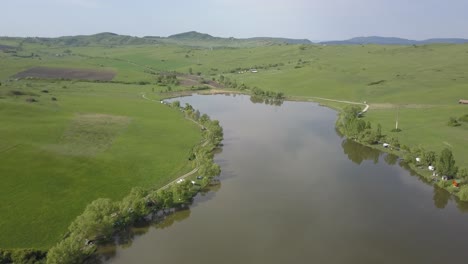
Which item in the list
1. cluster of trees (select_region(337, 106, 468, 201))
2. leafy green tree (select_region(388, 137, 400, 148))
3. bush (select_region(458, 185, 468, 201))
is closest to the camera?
bush (select_region(458, 185, 468, 201))

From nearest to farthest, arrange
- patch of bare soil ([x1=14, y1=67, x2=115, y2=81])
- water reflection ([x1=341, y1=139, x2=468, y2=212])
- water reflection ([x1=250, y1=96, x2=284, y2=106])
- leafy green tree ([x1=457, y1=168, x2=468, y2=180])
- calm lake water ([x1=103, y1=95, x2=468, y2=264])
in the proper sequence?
calm lake water ([x1=103, y1=95, x2=468, y2=264]) < water reflection ([x1=341, y1=139, x2=468, y2=212]) < leafy green tree ([x1=457, y1=168, x2=468, y2=180]) < water reflection ([x1=250, y1=96, x2=284, y2=106]) < patch of bare soil ([x1=14, y1=67, x2=115, y2=81])

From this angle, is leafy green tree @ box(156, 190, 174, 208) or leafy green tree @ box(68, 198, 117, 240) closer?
leafy green tree @ box(68, 198, 117, 240)

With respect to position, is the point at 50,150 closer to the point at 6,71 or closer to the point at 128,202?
the point at 128,202

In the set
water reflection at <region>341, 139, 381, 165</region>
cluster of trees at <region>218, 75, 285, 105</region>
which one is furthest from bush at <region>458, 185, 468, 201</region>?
cluster of trees at <region>218, 75, 285, 105</region>

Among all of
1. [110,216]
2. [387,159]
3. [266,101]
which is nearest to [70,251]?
[110,216]

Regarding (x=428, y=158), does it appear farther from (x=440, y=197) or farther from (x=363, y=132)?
(x=363, y=132)

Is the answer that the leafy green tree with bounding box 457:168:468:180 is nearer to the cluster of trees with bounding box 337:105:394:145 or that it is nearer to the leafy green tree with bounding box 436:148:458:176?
the leafy green tree with bounding box 436:148:458:176
